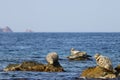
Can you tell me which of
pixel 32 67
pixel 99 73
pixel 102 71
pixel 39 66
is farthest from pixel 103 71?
pixel 32 67

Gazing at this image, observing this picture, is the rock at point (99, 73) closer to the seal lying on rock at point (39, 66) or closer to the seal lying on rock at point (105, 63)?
the seal lying on rock at point (105, 63)

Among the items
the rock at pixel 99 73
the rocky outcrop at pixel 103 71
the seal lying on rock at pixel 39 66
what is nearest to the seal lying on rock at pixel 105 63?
the rocky outcrop at pixel 103 71

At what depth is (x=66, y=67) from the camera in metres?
47.8

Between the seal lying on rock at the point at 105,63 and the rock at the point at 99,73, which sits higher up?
the seal lying on rock at the point at 105,63

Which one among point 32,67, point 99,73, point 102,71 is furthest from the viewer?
point 32,67

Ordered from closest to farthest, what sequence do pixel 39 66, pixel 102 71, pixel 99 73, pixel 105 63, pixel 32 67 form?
1. pixel 99 73
2. pixel 102 71
3. pixel 105 63
4. pixel 39 66
5. pixel 32 67

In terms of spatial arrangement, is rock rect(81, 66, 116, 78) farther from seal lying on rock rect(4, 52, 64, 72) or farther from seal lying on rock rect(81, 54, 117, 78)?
seal lying on rock rect(4, 52, 64, 72)

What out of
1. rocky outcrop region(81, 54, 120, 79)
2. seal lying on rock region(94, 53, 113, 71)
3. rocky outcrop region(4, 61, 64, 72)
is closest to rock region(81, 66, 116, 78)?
rocky outcrop region(81, 54, 120, 79)

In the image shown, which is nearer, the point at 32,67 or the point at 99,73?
the point at 99,73

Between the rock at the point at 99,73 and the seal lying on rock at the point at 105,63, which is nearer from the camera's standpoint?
the rock at the point at 99,73

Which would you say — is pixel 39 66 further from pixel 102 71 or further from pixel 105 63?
pixel 102 71

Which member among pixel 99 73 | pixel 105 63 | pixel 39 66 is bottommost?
pixel 39 66

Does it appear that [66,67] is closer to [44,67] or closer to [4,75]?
[44,67]

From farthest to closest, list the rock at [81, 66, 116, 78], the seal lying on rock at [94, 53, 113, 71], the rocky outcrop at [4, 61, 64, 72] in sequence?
the rocky outcrop at [4, 61, 64, 72], the seal lying on rock at [94, 53, 113, 71], the rock at [81, 66, 116, 78]
